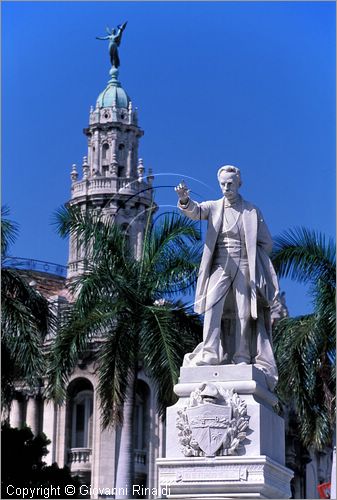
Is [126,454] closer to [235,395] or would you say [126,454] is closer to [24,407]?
[235,395]

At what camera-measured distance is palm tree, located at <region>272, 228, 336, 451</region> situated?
31.6 metres

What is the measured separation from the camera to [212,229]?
20.6m

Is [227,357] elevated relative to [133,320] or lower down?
lower down

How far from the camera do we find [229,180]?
20.7m

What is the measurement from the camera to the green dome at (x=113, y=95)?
284ft

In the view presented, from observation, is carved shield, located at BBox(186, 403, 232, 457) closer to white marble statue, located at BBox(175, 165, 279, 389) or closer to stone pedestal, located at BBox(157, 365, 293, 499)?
stone pedestal, located at BBox(157, 365, 293, 499)

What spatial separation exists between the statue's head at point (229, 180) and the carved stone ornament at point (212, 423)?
2.90m

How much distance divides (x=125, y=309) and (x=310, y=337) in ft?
13.8

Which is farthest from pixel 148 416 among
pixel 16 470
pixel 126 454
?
pixel 126 454

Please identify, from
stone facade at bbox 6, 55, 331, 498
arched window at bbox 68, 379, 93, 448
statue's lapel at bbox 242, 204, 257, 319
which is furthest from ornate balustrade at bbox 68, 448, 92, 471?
statue's lapel at bbox 242, 204, 257, 319

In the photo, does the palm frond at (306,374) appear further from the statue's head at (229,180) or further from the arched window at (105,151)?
the arched window at (105,151)

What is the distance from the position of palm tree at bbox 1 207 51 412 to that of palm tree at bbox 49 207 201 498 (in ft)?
1.97

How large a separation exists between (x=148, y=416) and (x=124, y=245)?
142 feet

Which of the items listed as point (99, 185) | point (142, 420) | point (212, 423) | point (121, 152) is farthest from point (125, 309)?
point (121, 152)
